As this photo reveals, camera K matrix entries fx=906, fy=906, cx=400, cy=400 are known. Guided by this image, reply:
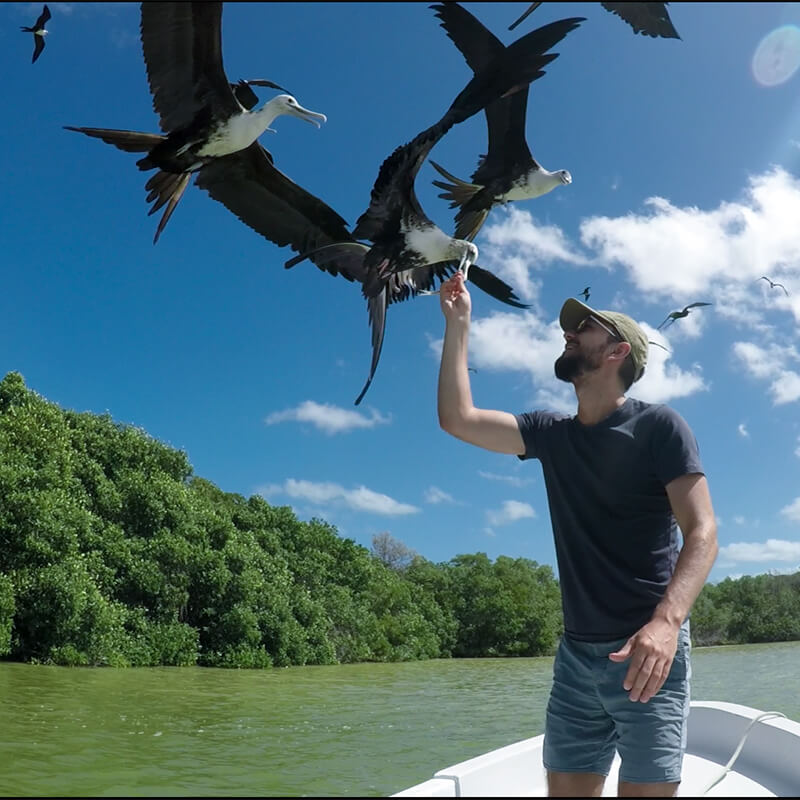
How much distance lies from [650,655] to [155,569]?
17.0 m

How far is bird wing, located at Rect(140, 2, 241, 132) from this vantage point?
8.45ft

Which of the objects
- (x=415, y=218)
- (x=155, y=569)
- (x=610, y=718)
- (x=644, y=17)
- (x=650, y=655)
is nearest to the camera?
(x=650, y=655)

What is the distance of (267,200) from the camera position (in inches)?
130

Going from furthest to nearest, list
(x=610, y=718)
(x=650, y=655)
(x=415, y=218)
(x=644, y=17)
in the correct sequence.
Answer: (x=415, y=218) → (x=610, y=718) → (x=644, y=17) → (x=650, y=655)

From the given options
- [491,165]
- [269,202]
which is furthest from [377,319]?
[269,202]

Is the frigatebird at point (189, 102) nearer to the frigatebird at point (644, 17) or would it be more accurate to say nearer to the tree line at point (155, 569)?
the frigatebird at point (644, 17)

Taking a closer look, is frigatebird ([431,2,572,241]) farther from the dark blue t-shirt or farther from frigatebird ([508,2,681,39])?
the dark blue t-shirt

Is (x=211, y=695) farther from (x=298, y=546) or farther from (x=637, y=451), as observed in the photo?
(x=637, y=451)

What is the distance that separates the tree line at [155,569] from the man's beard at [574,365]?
1361cm

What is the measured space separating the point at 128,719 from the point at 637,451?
9577 mm

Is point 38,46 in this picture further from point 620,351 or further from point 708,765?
point 708,765

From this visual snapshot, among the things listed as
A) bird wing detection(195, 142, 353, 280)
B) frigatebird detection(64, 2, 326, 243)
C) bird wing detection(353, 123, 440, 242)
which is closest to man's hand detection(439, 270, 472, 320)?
bird wing detection(353, 123, 440, 242)

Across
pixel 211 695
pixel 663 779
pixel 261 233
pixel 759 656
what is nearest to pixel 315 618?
pixel 211 695

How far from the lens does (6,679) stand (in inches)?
497
